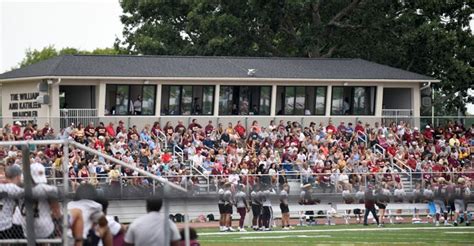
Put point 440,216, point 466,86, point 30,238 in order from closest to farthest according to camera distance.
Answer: point 30,238, point 440,216, point 466,86

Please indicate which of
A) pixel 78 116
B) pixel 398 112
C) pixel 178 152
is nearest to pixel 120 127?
pixel 178 152

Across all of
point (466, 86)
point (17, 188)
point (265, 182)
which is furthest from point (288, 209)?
point (466, 86)

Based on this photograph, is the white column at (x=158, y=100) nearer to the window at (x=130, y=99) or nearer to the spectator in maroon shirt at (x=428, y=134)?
the window at (x=130, y=99)

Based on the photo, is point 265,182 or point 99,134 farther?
point 99,134

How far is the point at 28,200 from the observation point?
11.2 metres

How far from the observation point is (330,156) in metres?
39.0

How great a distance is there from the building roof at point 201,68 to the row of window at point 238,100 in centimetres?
48

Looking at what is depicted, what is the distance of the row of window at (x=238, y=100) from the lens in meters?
43.0

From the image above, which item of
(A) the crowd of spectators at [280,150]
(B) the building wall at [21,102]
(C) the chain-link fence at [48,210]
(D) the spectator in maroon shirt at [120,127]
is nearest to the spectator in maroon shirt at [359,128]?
(A) the crowd of spectators at [280,150]

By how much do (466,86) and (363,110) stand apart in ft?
37.3

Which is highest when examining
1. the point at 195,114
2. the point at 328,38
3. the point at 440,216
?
the point at 328,38

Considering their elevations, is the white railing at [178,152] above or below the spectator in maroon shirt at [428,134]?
below

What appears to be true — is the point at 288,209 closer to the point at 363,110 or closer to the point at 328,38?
the point at 363,110

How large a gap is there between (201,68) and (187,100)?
2075 millimetres
